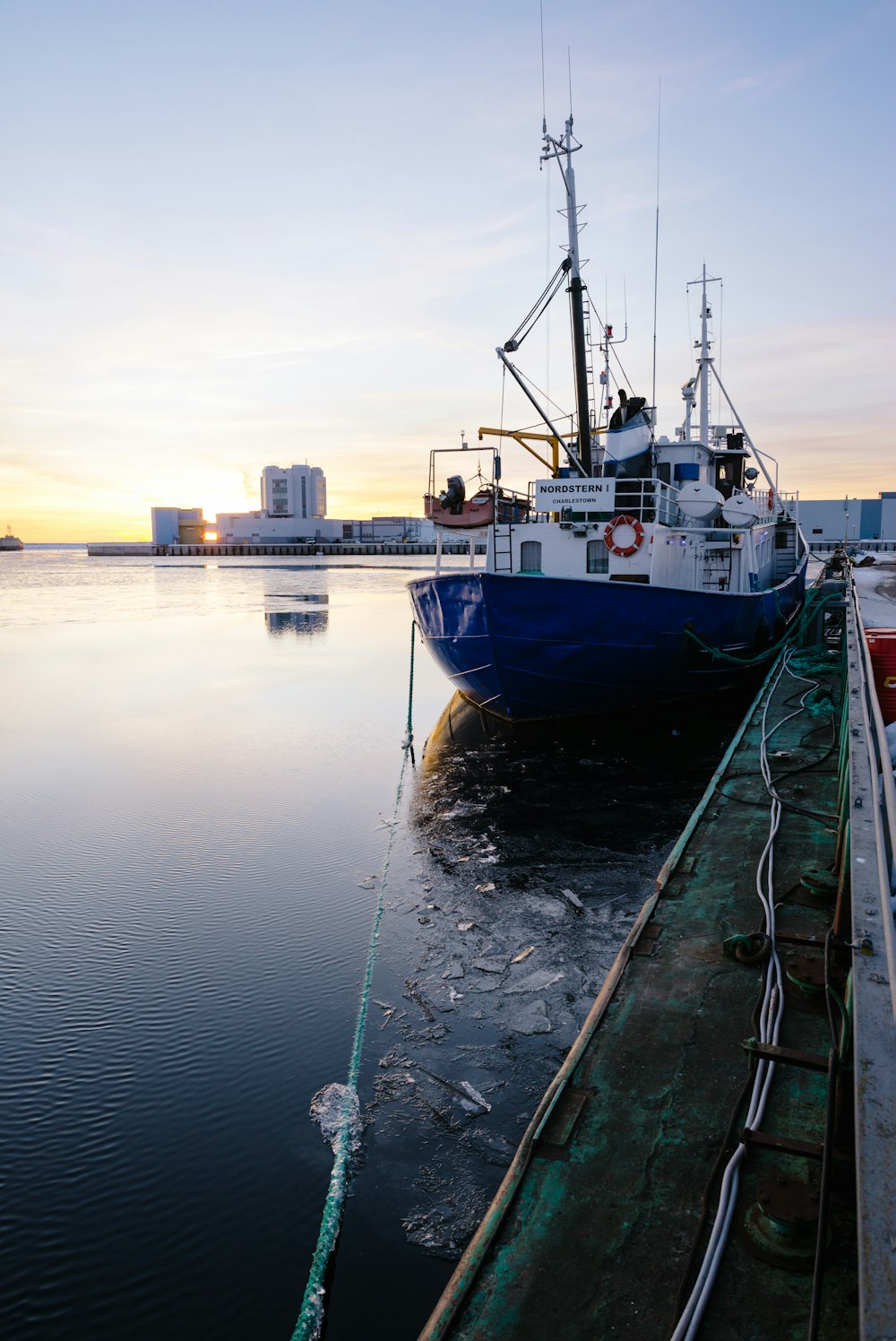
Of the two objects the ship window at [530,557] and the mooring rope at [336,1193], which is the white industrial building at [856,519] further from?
the mooring rope at [336,1193]

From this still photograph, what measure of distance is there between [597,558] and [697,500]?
9.87ft

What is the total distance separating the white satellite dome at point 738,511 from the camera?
17.8m

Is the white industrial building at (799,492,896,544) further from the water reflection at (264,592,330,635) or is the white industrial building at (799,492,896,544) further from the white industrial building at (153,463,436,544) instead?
the white industrial building at (153,463,436,544)

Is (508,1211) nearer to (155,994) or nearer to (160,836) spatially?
(155,994)

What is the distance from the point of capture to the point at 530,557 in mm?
15023

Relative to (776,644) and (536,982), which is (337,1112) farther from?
(776,644)

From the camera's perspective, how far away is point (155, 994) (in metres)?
5.66

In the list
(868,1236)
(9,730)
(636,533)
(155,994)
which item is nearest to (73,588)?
(9,730)

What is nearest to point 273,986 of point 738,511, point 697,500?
point 697,500

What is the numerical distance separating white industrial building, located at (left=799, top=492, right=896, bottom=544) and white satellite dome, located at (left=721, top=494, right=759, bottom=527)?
6645cm

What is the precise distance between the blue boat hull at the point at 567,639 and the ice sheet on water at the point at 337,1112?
27.2 ft

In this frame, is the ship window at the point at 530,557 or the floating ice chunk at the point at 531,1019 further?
the ship window at the point at 530,557

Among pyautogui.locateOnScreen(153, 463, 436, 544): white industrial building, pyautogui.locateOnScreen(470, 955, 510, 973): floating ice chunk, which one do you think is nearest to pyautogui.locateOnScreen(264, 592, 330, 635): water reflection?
pyautogui.locateOnScreen(470, 955, 510, 973): floating ice chunk

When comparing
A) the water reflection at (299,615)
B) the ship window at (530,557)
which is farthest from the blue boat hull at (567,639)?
the water reflection at (299,615)
